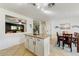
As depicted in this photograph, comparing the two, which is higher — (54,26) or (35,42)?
(54,26)

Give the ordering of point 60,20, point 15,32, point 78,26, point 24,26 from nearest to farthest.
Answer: point 15,32 → point 24,26 → point 78,26 → point 60,20

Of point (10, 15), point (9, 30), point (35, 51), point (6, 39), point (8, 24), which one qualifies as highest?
point (10, 15)

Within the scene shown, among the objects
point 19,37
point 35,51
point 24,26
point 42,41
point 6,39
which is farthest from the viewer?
point 24,26

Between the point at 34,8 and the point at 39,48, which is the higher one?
the point at 34,8

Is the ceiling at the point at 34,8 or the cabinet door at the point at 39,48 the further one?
the ceiling at the point at 34,8

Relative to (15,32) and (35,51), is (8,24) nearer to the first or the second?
(15,32)

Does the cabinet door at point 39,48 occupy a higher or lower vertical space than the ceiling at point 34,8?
lower

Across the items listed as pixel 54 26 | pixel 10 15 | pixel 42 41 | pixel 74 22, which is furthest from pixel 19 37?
pixel 74 22

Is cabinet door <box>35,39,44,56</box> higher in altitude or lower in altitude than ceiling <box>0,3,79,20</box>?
lower

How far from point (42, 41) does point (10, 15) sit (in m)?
3.20

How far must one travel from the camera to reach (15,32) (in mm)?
6332

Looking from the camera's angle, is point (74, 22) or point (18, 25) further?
point (74, 22)

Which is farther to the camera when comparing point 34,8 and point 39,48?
point 34,8

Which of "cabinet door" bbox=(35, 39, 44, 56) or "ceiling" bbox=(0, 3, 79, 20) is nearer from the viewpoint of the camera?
"cabinet door" bbox=(35, 39, 44, 56)
